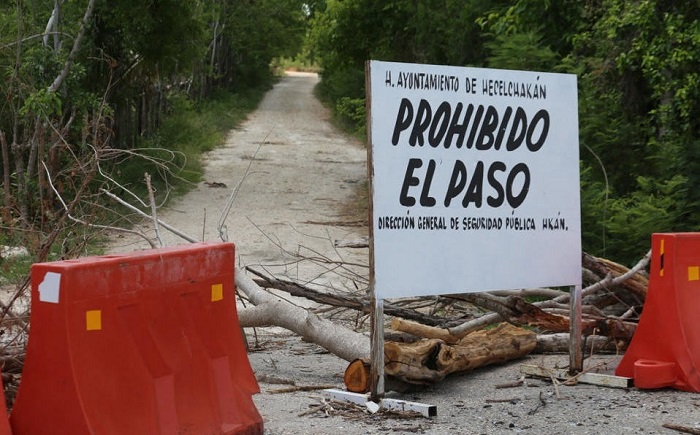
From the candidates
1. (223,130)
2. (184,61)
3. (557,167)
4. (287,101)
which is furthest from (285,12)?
(557,167)

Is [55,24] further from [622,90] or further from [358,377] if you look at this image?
[358,377]

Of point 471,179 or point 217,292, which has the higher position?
point 471,179

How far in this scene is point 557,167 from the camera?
6855mm

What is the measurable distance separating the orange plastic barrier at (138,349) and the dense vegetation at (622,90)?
272 inches

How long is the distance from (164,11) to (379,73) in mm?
14474

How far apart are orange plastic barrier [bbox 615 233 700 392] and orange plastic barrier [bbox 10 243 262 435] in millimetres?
2681

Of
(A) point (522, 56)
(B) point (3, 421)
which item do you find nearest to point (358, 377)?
(B) point (3, 421)

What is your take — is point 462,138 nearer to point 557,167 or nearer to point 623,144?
point 557,167

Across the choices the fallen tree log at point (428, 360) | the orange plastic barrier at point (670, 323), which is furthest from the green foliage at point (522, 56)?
the orange plastic barrier at point (670, 323)

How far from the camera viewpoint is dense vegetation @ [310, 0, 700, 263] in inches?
489

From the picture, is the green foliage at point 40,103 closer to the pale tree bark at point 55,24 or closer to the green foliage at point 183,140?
the green foliage at point 183,140

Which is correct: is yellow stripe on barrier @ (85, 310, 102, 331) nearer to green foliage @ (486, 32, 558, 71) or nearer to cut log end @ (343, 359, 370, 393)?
cut log end @ (343, 359, 370, 393)

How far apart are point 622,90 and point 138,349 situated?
1289 cm

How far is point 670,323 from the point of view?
6523 millimetres
